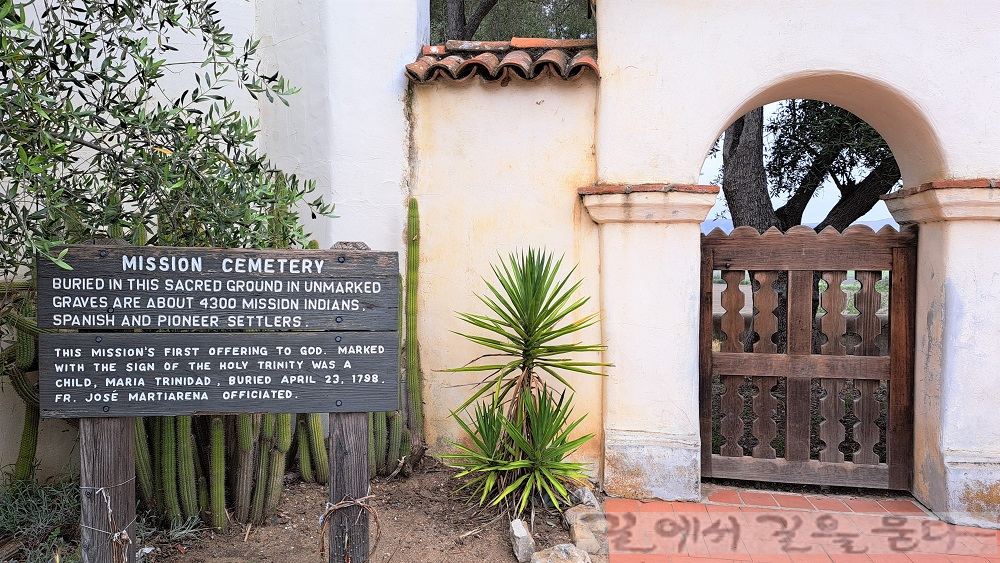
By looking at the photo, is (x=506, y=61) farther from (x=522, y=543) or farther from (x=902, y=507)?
(x=902, y=507)

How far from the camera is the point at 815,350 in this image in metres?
4.75

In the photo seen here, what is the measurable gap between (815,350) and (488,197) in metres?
2.66

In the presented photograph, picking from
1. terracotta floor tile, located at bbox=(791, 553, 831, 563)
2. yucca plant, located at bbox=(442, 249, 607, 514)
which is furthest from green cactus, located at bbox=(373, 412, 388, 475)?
terracotta floor tile, located at bbox=(791, 553, 831, 563)

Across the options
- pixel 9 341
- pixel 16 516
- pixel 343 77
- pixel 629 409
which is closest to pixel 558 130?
pixel 343 77

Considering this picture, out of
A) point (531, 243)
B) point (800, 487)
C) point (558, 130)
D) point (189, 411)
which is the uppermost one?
point (558, 130)

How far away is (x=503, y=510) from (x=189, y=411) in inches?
78.6

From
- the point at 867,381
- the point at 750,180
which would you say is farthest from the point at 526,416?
the point at 750,180

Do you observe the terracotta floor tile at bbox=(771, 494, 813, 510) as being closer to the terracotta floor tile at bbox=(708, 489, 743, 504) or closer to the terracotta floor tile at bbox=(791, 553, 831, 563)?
the terracotta floor tile at bbox=(708, 489, 743, 504)

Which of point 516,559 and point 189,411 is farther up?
point 189,411

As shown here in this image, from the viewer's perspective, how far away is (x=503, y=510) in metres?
3.98

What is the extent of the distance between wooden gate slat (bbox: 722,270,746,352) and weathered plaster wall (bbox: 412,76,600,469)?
3.34 feet

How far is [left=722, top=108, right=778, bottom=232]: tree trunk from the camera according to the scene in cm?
685

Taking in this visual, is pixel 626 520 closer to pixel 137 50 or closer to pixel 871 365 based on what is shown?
pixel 871 365

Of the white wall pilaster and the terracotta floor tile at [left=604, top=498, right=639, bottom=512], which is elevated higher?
the white wall pilaster
